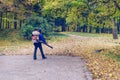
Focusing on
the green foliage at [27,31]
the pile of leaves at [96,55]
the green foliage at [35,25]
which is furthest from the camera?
the green foliage at [35,25]

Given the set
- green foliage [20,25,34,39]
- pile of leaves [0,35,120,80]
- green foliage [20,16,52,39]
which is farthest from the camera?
green foliage [20,16,52,39]

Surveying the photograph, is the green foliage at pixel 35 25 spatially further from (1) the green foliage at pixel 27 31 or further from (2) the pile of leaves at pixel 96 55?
(2) the pile of leaves at pixel 96 55

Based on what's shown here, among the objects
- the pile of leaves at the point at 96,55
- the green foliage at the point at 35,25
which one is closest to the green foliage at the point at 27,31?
the green foliage at the point at 35,25

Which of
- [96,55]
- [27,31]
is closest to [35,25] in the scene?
[27,31]

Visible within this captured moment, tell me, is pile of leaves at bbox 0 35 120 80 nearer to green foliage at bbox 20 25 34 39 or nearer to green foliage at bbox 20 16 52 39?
green foliage at bbox 20 25 34 39

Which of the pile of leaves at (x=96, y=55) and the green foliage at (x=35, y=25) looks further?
the green foliage at (x=35, y=25)

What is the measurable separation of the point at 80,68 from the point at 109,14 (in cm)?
962

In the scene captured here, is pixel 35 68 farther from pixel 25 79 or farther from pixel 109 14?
pixel 109 14

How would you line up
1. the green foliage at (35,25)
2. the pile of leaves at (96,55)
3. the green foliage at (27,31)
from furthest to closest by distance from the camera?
the green foliage at (35,25), the green foliage at (27,31), the pile of leaves at (96,55)

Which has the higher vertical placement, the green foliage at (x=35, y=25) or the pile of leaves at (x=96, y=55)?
the green foliage at (x=35, y=25)

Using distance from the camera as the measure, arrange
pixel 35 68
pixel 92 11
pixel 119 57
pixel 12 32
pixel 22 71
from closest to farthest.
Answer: pixel 22 71 < pixel 35 68 < pixel 119 57 < pixel 92 11 < pixel 12 32

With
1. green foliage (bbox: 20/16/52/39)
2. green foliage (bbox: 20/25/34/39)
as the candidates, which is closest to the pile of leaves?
green foliage (bbox: 20/25/34/39)

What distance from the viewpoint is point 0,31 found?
4219 centimetres

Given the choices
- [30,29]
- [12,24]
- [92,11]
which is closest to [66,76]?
[92,11]
